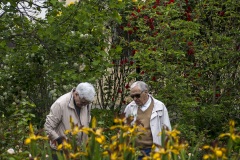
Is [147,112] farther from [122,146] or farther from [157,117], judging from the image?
[122,146]

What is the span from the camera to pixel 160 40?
10.6 metres

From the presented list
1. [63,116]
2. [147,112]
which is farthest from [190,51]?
[63,116]

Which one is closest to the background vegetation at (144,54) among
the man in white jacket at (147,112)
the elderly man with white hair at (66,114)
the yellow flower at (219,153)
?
the man in white jacket at (147,112)

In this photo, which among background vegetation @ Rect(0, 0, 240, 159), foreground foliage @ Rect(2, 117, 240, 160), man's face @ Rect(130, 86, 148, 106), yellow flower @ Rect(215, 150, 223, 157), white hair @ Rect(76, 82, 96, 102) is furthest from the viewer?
background vegetation @ Rect(0, 0, 240, 159)

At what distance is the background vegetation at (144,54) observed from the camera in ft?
32.0

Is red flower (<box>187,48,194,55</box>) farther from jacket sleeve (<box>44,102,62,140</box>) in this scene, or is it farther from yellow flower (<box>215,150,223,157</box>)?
yellow flower (<box>215,150,223,157</box>)

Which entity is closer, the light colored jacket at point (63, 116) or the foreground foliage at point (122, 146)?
the foreground foliage at point (122, 146)

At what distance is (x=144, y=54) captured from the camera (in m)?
10.1

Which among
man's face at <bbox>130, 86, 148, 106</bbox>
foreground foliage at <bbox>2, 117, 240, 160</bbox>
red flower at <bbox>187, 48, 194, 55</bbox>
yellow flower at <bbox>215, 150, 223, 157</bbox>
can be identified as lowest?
yellow flower at <bbox>215, 150, 223, 157</bbox>

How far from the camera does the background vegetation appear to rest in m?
9.76

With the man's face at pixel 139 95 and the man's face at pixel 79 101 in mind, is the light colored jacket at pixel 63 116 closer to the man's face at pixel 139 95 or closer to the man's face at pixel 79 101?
the man's face at pixel 79 101

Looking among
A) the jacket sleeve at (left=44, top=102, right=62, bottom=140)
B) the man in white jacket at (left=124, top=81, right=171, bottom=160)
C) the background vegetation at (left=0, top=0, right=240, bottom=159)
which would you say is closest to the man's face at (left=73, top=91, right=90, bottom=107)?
the jacket sleeve at (left=44, top=102, right=62, bottom=140)

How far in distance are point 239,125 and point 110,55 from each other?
2.55 metres

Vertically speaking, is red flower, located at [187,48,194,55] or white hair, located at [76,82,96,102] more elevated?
red flower, located at [187,48,194,55]
